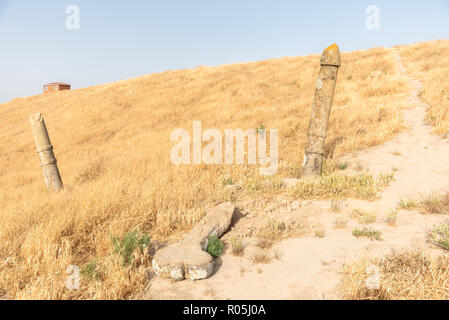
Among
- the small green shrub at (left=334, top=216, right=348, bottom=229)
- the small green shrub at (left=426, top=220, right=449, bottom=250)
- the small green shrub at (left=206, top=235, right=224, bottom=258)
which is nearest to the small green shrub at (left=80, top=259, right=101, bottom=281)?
the small green shrub at (left=206, top=235, right=224, bottom=258)

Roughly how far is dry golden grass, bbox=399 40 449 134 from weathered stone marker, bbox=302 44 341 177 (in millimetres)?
4515

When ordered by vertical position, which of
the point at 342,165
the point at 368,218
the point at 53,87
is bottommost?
the point at 368,218

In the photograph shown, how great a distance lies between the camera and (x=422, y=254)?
9.61 feet

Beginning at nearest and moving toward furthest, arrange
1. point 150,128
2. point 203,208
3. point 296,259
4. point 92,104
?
point 296,259 → point 203,208 → point 150,128 → point 92,104

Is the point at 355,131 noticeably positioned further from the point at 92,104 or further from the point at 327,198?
the point at 92,104

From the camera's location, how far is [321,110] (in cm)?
591

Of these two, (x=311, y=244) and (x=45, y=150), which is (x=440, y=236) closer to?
(x=311, y=244)

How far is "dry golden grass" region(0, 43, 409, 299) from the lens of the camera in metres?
3.10

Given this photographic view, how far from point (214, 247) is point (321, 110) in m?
4.21

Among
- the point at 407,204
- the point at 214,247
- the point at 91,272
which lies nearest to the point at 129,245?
the point at 91,272

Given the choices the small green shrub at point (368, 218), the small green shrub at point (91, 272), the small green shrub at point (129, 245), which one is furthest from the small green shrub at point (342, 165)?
the small green shrub at point (91, 272)

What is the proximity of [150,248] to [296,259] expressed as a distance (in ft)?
6.71

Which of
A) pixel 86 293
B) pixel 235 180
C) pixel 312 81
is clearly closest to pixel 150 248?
pixel 86 293

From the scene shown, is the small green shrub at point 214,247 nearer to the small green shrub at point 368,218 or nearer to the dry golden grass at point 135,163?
the dry golden grass at point 135,163
